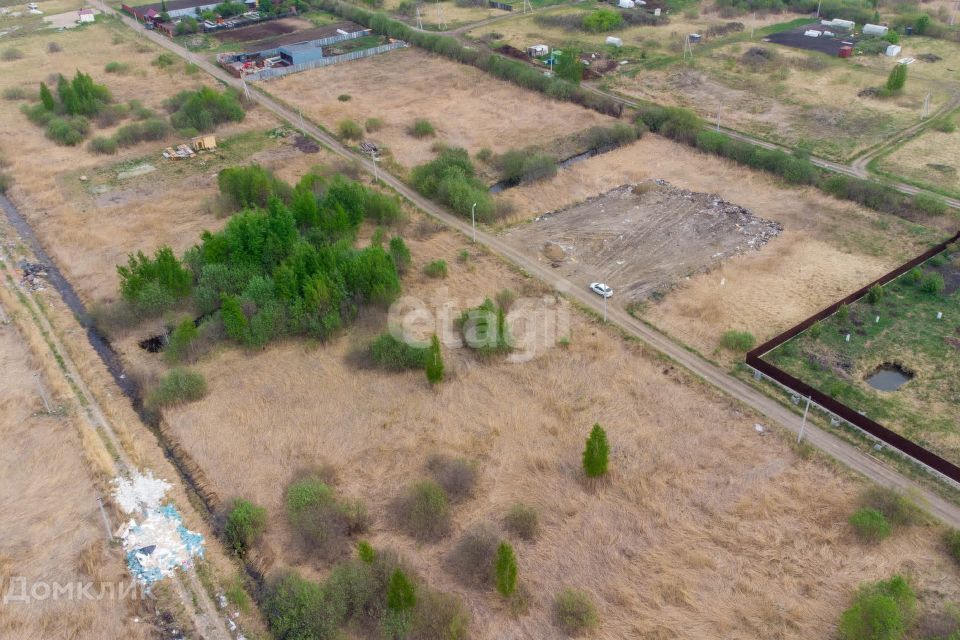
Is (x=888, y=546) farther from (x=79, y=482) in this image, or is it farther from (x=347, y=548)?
(x=79, y=482)

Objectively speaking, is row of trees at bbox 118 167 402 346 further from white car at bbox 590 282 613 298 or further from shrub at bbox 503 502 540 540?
shrub at bbox 503 502 540 540

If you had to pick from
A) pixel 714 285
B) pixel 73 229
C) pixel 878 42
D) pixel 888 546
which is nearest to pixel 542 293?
pixel 714 285

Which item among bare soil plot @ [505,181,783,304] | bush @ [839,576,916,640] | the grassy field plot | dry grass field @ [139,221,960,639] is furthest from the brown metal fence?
bare soil plot @ [505,181,783,304]

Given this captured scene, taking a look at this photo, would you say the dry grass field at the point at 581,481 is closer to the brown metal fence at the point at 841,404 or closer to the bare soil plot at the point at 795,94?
the brown metal fence at the point at 841,404

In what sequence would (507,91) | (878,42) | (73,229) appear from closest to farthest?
(73,229) < (507,91) < (878,42)

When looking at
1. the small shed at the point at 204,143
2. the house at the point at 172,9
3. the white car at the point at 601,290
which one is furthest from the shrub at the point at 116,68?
the white car at the point at 601,290

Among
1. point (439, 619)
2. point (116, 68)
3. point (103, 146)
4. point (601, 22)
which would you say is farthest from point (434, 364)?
point (601, 22)
